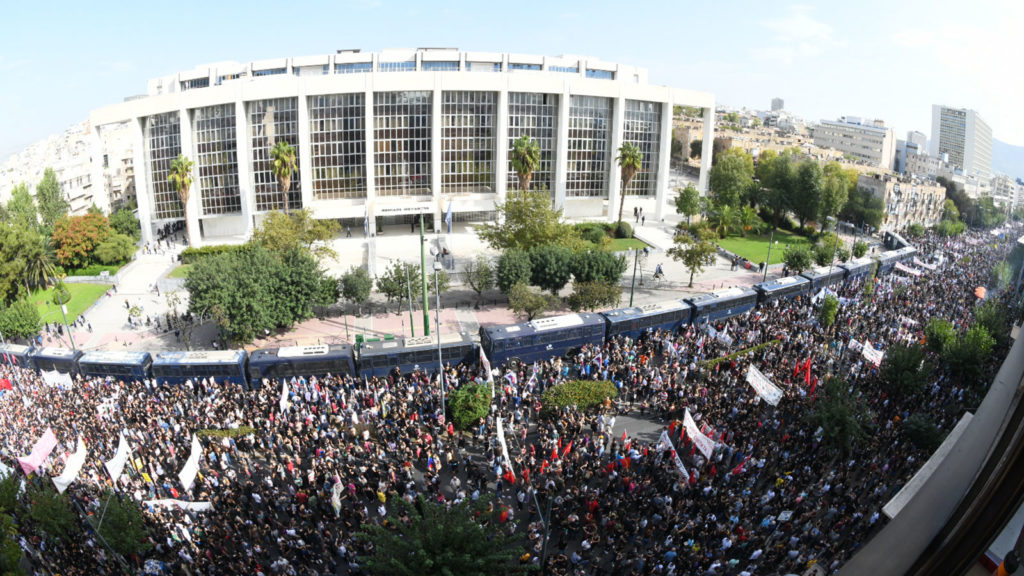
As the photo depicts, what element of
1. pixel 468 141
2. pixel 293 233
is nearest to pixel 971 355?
pixel 293 233

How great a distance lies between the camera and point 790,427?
24.2m

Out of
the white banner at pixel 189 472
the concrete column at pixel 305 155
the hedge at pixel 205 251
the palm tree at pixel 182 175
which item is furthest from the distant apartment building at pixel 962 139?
the white banner at pixel 189 472

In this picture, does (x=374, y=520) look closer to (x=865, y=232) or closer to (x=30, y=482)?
(x=30, y=482)

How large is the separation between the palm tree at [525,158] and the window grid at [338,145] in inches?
641

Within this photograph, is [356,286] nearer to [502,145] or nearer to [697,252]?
[697,252]

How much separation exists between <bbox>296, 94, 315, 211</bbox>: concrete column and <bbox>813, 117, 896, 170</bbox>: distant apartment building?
152 meters

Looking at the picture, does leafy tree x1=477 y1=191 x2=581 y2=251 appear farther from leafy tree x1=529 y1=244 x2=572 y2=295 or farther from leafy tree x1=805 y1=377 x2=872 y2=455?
leafy tree x1=805 y1=377 x2=872 y2=455

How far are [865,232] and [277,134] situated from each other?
2864 inches

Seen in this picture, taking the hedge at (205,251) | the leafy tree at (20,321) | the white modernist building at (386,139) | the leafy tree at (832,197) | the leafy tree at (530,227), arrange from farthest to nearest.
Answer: the leafy tree at (832,197), the white modernist building at (386,139), the hedge at (205,251), the leafy tree at (530,227), the leafy tree at (20,321)

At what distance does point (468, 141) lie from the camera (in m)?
65.3

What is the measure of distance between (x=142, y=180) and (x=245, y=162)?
10.6 metres

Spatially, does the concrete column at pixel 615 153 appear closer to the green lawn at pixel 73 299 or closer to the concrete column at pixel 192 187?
the concrete column at pixel 192 187

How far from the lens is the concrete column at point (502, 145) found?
63625mm

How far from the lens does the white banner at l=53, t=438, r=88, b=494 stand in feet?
64.8
